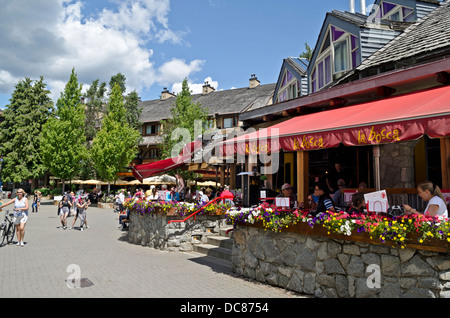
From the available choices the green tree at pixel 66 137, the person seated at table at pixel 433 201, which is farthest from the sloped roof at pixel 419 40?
the green tree at pixel 66 137

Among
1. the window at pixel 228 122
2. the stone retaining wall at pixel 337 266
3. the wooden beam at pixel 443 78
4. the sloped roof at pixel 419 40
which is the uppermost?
the window at pixel 228 122

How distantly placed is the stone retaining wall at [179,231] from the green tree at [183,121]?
60.4 ft

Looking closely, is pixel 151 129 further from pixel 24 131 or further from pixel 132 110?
pixel 24 131

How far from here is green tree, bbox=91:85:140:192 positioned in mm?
31219

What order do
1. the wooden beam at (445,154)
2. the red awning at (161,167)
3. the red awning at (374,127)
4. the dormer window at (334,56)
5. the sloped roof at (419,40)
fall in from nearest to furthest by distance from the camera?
the red awning at (374,127) → the wooden beam at (445,154) → the sloped roof at (419,40) → the red awning at (161,167) → the dormer window at (334,56)

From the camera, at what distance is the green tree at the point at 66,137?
3300 centimetres

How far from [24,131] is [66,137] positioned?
38.2ft

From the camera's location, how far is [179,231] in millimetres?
10133

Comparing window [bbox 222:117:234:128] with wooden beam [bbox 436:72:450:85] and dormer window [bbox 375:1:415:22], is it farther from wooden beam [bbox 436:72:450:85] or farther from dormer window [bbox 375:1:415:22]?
wooden beam [bbox 436:72:450:85]

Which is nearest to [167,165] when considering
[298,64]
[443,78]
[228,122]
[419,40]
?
[443,78]

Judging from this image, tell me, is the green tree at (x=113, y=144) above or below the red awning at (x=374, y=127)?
above

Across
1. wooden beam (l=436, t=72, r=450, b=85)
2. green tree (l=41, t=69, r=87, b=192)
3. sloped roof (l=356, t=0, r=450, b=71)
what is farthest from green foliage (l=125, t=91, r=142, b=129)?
wooden beam (l=436, t=72, r=450, b=85)

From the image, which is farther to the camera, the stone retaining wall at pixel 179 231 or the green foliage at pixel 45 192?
the green foliage at pixel 45 192

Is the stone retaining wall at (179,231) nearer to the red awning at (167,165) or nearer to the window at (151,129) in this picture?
the red awning at (167,165)
